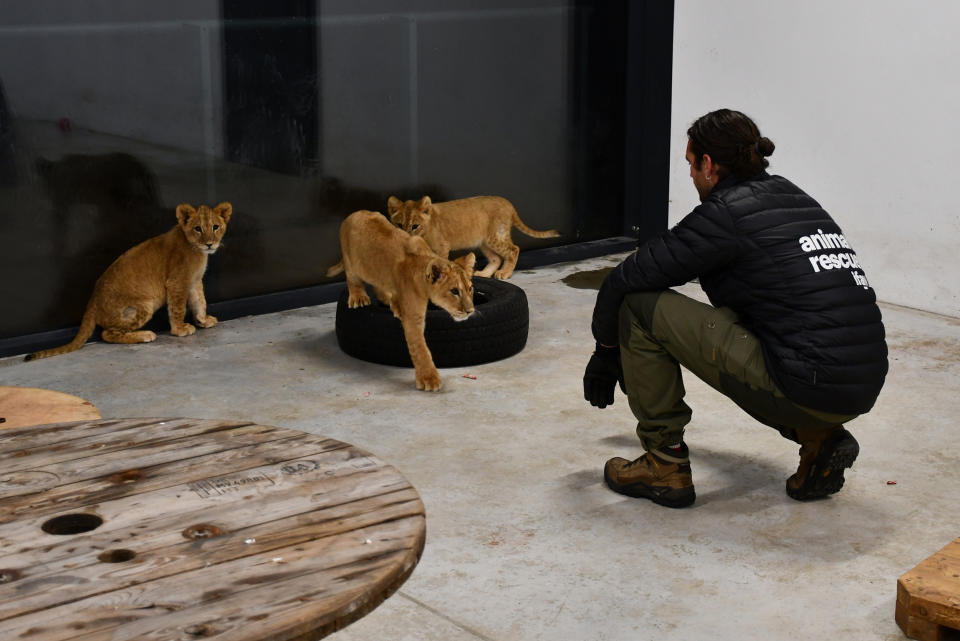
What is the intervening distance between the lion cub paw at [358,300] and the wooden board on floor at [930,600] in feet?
10.0

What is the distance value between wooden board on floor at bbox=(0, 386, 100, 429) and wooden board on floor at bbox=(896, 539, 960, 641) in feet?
6.95

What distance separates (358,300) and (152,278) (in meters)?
0.96

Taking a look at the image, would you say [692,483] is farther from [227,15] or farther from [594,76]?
[594,76]

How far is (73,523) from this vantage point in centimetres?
218

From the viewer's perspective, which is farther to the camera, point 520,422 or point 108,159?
point 108,159

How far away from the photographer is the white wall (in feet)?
19.8

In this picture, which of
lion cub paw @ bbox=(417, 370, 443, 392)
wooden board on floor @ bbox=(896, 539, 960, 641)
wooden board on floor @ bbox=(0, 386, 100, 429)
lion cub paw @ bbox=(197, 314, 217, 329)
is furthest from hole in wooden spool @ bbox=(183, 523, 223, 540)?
lion cub paw @ bbox=(197, 314, 217, 329)

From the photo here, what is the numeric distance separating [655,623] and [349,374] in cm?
241

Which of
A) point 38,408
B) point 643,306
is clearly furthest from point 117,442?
point 643,306

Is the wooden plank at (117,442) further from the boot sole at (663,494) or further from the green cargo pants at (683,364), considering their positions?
the boot sole at (663,494)

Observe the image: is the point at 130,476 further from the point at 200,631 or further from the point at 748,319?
the point at 748,319

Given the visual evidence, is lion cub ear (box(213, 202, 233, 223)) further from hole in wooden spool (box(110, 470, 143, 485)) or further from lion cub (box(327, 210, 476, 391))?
hole in wooden spool (box(110, 470, 143, 485))

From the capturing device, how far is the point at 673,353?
146 inches

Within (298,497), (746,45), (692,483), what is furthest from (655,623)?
(746,45)
